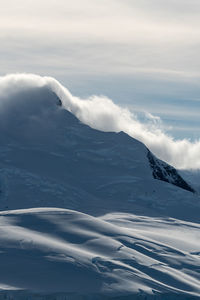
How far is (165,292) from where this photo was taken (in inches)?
5423

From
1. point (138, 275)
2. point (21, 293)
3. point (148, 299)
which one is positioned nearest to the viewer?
point (21, 293)

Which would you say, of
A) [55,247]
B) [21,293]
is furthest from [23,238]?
[21,293]

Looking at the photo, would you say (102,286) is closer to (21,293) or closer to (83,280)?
(83,280)

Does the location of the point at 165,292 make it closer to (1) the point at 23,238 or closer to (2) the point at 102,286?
(2) the point at 102,286

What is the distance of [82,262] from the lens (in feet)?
468

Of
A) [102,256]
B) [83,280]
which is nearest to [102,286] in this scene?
[83,280]

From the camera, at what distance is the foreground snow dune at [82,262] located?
131 m

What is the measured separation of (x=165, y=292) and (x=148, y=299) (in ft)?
19.2

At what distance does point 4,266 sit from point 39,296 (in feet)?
Answer: 51.6

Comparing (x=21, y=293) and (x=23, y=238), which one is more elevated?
(x=23, y=238)

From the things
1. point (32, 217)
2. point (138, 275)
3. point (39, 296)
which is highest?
point (32, 217)

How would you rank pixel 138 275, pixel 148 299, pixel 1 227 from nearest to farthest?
1. pixel 148 299
2. pixel 138 275
3. pixel 1 227

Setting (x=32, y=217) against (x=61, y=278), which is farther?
(x=32, y=217)

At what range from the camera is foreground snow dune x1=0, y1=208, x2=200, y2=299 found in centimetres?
13062
